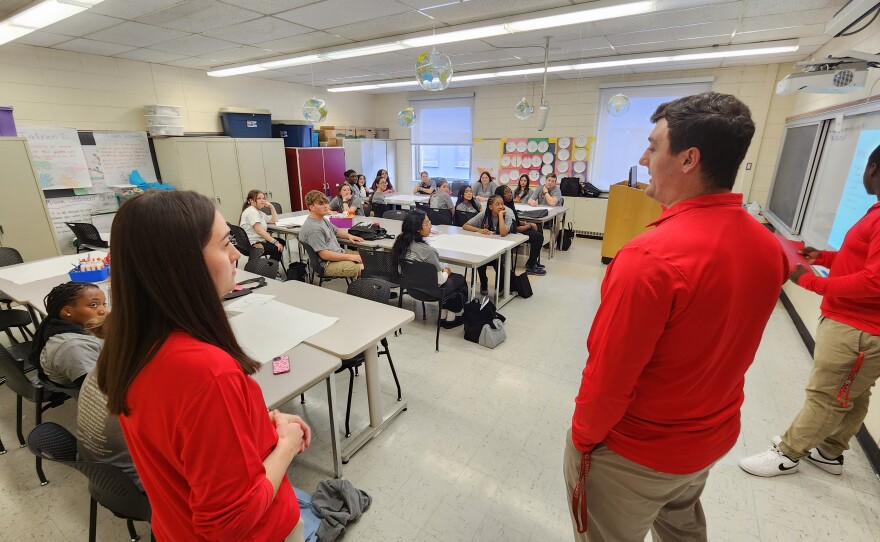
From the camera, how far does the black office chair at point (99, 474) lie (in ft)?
4.02

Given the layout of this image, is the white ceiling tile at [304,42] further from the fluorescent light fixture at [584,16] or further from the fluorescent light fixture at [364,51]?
the fluorescent light fixture at [584,16]

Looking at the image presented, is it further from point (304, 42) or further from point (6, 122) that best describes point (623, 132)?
point (6, 122)

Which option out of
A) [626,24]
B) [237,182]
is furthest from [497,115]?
[237,182]

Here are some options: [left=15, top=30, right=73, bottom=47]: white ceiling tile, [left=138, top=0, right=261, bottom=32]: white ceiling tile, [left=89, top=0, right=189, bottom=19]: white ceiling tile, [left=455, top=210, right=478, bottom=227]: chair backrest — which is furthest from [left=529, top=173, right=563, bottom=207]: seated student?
[left=15, top=30, right=73, bottom=47]: white ceiling tile

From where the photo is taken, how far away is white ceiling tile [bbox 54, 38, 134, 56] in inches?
174

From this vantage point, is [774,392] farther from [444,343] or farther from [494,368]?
[444,343]

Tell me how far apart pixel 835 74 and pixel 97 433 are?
425 cm

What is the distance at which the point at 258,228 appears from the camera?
4609 mm

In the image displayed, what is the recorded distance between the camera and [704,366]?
0.93m

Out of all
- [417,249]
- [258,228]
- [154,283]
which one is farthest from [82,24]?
[154,283]

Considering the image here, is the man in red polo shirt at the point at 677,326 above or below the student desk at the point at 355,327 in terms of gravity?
above

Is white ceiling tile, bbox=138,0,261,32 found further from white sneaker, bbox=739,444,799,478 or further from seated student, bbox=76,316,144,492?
white sneaker, bbox=739,444,799,478

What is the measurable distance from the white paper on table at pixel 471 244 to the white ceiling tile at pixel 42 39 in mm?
4601

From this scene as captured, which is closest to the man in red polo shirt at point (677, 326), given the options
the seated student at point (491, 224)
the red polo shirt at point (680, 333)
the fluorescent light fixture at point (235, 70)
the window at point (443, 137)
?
the red polo shirt at point (680, 333)
